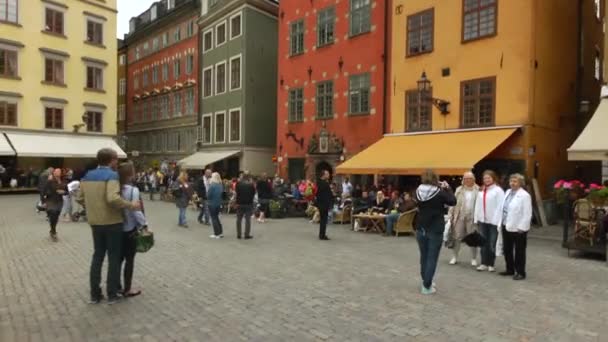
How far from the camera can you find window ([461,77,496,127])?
14627 mm

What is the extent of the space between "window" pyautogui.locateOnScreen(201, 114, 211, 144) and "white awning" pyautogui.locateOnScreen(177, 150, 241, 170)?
36.8 inches

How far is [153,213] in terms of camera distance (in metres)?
17.9

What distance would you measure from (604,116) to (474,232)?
23.3ft

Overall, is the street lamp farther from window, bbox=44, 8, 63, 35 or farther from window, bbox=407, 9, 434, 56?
window, bbox=44, 8, 63, 35

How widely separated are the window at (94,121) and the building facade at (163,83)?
3.13 metres

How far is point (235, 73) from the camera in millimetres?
28234

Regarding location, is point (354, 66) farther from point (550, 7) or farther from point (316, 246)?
point (316, 246)

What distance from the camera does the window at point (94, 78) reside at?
32562 mm

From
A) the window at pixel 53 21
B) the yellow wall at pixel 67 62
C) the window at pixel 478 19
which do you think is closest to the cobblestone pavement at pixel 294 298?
the window at pixel 478 19

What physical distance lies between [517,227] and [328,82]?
14.4 metres

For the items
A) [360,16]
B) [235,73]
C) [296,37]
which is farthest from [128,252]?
[235,73]

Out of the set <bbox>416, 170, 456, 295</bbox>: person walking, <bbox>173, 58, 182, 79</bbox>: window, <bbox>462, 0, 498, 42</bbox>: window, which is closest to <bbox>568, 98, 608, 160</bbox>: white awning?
<bbox>462, 0, 498, 42</bbox>: window

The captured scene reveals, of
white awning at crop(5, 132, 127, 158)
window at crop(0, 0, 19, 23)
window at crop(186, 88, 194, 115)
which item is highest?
window at crop(0, 0, 19, 23)

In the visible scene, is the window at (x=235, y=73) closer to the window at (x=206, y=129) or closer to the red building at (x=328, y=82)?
the window at (x=206, y=129)
